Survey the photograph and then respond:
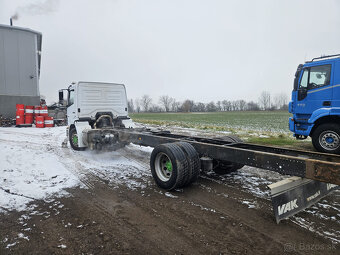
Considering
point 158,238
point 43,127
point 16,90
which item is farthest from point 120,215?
point 16,90

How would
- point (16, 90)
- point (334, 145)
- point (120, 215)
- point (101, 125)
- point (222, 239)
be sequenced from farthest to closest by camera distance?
1. point (16, 90)
2. point (101, 125)
3. point (334, 145)
4. point (120, 215)
5. point (222, 239)

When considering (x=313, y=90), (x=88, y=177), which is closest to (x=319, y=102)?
(x=313, y=90)

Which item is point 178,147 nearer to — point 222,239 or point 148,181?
point 148,181

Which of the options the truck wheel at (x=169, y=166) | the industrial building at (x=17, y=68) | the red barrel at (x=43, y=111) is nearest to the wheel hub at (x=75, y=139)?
the truck wheel at (x=169, y=166)

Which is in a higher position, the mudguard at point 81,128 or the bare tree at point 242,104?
the bare tree at point 242,104

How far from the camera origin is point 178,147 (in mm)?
4449

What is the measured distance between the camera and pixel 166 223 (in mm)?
3248

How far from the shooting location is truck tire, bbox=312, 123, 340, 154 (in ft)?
23.5

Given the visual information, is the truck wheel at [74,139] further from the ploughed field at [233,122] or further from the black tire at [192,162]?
the ploughed field at [233,122]

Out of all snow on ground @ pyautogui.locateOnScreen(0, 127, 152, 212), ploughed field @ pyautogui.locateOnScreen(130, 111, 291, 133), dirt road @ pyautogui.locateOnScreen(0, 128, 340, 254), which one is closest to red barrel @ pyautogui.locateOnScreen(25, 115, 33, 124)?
snow on ground @ pyautogui.locateOnScreen(0, 127, 152, 212)

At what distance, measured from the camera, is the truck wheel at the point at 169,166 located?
4.18 metres

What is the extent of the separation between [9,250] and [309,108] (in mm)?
8820

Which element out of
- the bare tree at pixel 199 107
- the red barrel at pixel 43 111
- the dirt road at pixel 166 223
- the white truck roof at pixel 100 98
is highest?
the bare tree at pixel 199 107

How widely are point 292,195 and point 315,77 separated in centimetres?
632
